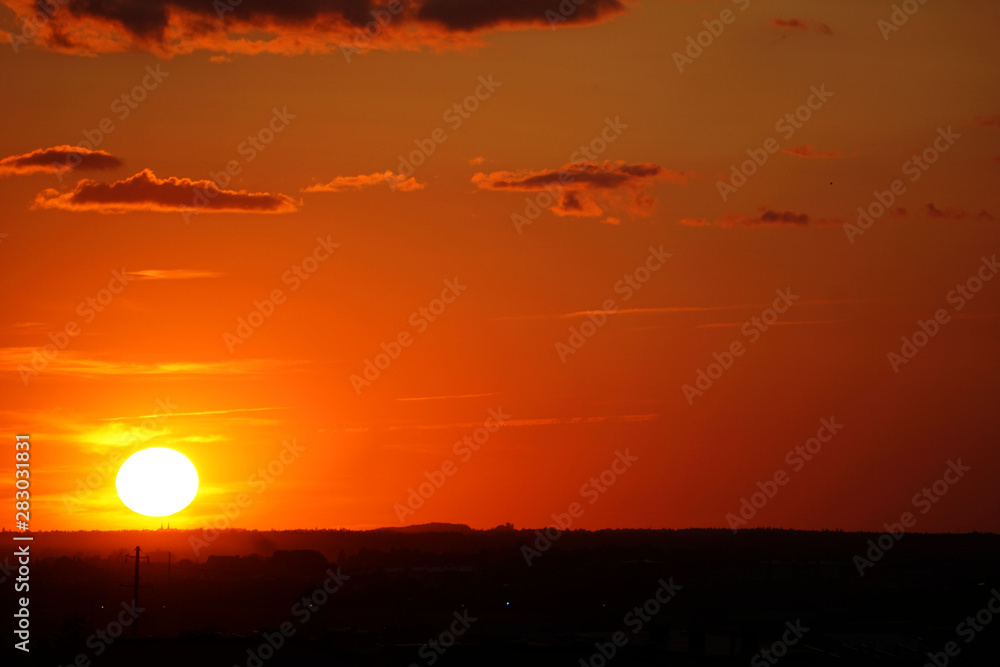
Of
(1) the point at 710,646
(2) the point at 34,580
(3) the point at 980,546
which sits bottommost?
(1) the point at 710,646

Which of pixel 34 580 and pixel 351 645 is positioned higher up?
pixel 34 580

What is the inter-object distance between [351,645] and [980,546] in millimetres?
162496

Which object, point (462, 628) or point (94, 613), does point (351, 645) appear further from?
point (94, 613)

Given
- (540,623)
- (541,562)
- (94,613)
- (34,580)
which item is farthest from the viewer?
(541,562)

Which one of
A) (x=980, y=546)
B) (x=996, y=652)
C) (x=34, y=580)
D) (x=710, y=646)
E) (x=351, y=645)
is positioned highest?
(x=34, y=580)

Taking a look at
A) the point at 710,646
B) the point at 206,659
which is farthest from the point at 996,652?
the point at 206,659

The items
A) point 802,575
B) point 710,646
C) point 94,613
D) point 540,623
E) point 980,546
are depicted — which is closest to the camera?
point 710,646

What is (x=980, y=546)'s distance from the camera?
624 ft

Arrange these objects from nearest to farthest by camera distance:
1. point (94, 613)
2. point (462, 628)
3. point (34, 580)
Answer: point (462, 628) < point (94, 613) < point (34, 580)

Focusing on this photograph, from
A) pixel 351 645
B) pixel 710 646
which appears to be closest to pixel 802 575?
pixel 710 646

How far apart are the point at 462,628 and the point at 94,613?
35.9 m

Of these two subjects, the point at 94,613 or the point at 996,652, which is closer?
the point at 996,652

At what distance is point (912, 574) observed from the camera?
11556cm

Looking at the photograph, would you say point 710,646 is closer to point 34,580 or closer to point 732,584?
point 732,584
